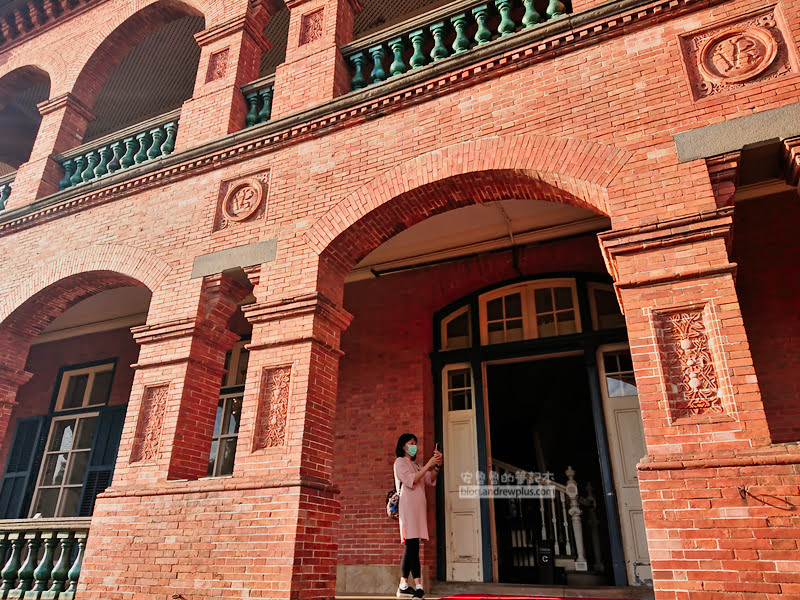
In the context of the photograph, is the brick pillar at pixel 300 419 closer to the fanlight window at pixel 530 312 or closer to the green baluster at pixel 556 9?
the fanlight window at pixel 530 312

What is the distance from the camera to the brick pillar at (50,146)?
9500 millimetres

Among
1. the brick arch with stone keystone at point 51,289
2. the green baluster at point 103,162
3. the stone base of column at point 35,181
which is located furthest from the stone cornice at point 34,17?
the brick arch with stone keystone at point 51,289

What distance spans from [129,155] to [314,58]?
3.38 m

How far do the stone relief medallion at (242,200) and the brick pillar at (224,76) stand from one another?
3.22 feet

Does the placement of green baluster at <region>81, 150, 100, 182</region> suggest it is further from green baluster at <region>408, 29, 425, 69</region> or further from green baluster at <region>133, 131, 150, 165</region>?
green baluster at <region>408, 29, 425, 69</region>

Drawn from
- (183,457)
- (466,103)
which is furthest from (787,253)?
(183,457)

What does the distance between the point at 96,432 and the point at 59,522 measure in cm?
412

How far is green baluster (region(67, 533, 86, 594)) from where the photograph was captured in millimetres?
6133

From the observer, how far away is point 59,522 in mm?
6566

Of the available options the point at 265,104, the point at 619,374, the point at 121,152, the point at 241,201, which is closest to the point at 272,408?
the point at 241,201

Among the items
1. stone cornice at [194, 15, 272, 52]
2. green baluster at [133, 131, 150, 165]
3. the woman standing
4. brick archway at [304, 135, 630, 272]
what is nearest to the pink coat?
the woman standing

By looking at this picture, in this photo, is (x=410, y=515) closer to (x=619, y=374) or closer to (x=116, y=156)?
(x=619, y=374)

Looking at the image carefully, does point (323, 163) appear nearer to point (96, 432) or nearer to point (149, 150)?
point (149, 150)

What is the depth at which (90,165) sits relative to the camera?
930cm
